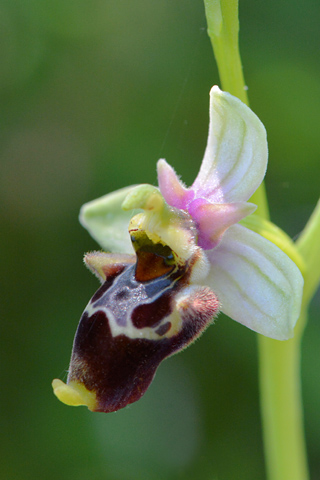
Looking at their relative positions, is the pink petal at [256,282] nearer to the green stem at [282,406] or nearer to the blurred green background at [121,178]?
the green stem at [282,406]

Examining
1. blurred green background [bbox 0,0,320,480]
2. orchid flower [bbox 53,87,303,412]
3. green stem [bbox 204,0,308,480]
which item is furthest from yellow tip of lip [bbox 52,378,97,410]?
blurred green background [bbox 0,0,320,480]

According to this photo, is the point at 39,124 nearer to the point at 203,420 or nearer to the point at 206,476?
the point at 203,420

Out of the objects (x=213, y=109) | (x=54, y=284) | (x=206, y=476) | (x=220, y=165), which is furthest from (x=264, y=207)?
(x=206, y=476)

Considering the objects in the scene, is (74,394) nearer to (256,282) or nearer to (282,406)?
(256,282)

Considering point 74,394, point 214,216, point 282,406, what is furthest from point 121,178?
point 74,394

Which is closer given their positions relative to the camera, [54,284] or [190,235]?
[190,235]

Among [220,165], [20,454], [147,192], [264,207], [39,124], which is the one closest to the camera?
[147,192]
